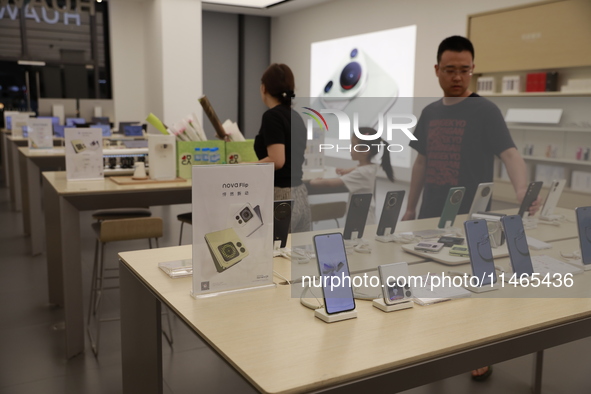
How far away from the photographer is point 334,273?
1421 mm

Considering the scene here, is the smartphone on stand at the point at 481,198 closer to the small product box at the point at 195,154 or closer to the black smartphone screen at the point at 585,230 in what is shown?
the black smartphone screen at the point at 585,230

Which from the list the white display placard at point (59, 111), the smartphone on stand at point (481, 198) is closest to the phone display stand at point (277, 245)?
the smartphone on stand at point (481, 198)

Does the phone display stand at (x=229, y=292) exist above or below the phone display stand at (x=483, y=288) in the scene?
below

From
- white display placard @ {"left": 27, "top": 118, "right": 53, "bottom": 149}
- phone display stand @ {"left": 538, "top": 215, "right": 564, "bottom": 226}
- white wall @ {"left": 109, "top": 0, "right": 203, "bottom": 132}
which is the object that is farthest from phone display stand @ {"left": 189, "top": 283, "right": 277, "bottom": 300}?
white wall @ {"left": 109, "top": 0, "right": 203, "bottom": 132}

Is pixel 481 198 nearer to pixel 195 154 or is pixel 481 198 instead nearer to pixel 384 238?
pixel 384 238

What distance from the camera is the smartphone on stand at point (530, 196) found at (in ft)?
5.56

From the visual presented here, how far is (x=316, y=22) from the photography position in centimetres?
1155

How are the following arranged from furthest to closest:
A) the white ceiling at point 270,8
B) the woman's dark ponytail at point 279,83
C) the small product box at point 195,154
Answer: the white ceiling at point 270,8
the small product box at point 195,154
the woman's dark ponytail at point 279,83

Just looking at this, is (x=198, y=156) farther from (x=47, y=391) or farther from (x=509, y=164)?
(x=509, y=164)

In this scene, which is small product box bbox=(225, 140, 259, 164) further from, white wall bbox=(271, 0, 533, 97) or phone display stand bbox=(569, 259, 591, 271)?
white wall bbox=(271, 0, 533, 97)

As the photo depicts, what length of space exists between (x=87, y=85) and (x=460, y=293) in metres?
11.2

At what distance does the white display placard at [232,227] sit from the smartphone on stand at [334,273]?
0.97 feet

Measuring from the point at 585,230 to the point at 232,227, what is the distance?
1.09 meters

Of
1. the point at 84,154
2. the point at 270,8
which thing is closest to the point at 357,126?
the point at 84,154
